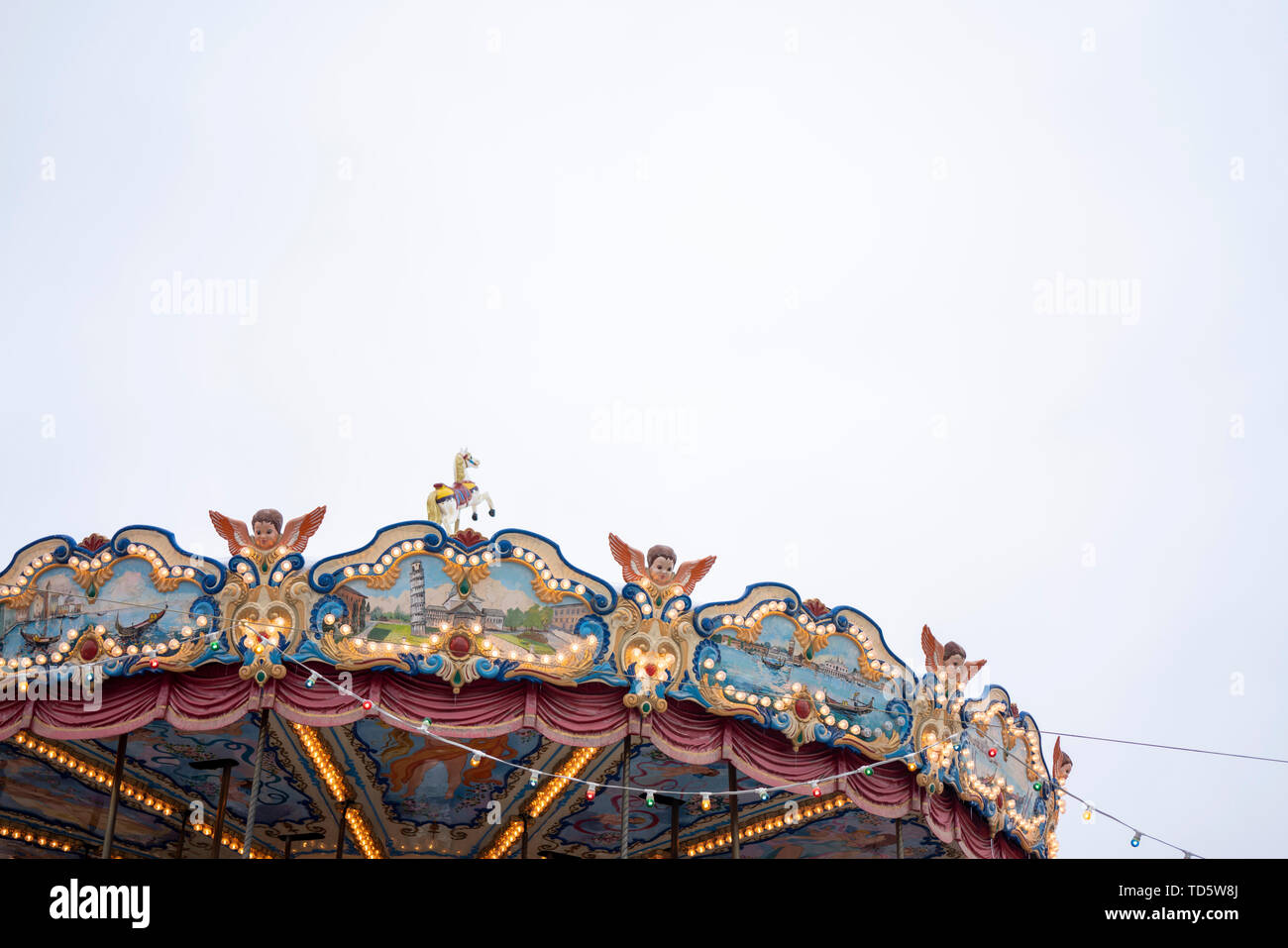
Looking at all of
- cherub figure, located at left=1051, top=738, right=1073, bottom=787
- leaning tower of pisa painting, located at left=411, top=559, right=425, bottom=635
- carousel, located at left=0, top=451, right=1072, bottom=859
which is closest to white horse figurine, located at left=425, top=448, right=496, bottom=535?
carousel, located at left=0, top=451, right=1072, bottom=859

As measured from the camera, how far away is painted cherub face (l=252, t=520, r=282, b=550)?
11.3m

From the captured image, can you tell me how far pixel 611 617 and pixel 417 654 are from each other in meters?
1.87

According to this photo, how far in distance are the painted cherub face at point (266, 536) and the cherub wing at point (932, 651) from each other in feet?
22.4

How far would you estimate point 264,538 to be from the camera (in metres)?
11.3

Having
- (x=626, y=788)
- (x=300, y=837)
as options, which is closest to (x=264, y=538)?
(x=626, y=788)

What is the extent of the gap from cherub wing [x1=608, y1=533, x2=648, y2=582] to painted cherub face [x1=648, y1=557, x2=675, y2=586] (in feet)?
0.21

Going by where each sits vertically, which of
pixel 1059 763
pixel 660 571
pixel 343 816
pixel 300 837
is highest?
pixel 660 571

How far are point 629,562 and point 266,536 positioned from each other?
3.47 meters

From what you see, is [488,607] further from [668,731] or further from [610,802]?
[610,802]

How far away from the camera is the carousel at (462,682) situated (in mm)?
11008

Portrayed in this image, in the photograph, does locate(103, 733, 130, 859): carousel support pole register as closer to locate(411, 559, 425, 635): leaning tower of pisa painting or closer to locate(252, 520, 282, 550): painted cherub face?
locate(252, 520, 282, 550): painted cherub face

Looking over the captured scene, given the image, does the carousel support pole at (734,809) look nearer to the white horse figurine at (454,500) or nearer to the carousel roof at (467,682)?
the carousel roof at (467,682)

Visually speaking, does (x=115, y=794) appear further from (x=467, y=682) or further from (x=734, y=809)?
(x=734, y=809)
